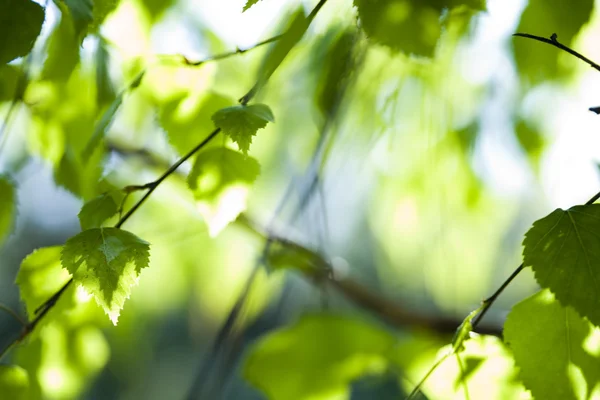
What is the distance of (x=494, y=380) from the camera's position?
0.32m

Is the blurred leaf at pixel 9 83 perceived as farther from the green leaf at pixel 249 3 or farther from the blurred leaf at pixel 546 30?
the blurred leaf at pixel 546 30

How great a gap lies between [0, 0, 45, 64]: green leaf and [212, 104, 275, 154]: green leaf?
0.11 metres

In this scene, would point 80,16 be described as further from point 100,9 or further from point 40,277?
point 40,277

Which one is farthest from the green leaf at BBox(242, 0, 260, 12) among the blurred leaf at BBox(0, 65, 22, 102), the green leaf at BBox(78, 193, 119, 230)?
the blurred leaf at BBox(0, 65, 22, 102)

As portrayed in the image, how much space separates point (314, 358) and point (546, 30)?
0.30 m

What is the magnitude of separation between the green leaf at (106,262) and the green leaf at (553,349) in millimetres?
191

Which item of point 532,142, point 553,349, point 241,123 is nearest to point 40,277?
point 241,123

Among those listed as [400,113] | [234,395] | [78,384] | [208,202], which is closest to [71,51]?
[208,202]

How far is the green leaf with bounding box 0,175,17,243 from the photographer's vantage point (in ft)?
1.41

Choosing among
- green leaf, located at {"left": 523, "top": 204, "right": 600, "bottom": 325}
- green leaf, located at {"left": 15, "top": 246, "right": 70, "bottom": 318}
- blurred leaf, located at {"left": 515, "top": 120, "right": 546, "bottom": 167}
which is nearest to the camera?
green leaf, located at {"left": 523, "top": 204, "right": 600, "bottom": 325}

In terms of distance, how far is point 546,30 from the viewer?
1.21ft

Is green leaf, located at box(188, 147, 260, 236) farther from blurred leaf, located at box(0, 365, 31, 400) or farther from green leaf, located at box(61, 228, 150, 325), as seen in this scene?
blurred leaf, located at box(0, 365, 31, 400)

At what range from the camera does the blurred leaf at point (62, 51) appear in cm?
35

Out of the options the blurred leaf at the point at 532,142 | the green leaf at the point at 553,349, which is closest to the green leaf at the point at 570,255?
the green leaf at the point at 553,349
